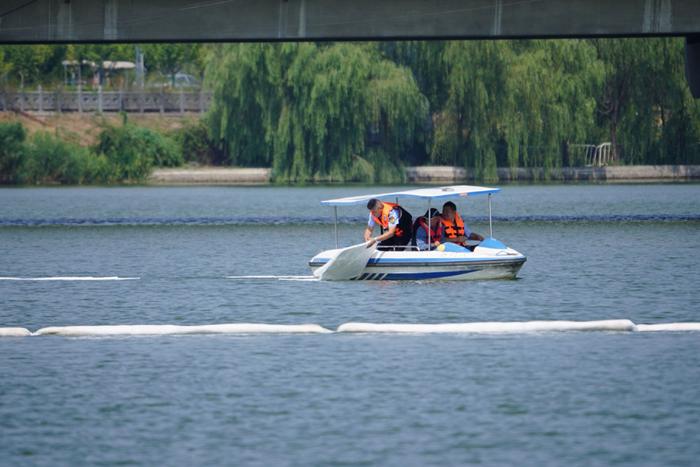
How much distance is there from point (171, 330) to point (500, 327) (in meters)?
5.20

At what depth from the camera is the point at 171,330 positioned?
925 inches

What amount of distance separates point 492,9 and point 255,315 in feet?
56.9

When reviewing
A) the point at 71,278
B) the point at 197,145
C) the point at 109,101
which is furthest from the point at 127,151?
the point at 71,278

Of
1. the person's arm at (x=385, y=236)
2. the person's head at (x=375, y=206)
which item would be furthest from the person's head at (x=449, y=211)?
the person's head at (x=375, y=206)

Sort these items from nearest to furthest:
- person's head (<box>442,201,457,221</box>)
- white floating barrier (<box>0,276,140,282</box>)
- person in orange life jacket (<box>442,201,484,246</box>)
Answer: person's head (<box>442,201,457,221</box>)
person in orange life jacket (<box>442,201,484,246</box>)
white floating barrier (<box>0,276,140,282</box>)

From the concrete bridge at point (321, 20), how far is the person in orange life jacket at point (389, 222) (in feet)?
39.6

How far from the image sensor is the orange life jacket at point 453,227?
3019cm

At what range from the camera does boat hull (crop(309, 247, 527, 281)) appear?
97.8 ft

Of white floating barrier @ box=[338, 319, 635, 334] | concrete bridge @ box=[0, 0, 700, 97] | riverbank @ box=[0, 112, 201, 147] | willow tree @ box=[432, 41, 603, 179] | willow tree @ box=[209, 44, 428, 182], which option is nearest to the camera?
white floating barrier @ box=[338, 319, 635, 334]

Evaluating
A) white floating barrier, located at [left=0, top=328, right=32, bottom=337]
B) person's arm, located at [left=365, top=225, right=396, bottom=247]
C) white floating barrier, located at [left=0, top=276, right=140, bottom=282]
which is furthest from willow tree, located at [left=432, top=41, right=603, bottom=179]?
white floating barrier, located at [left=0, top=328, right=32, bottom=337]

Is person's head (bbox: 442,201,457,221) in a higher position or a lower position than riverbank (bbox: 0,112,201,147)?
lower

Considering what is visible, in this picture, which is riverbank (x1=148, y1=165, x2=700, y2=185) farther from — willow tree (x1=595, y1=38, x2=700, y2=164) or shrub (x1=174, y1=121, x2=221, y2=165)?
shrub (x1=174, y1=121, x2=221, y2=165)

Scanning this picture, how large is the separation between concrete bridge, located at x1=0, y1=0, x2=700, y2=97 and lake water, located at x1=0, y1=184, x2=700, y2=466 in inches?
240

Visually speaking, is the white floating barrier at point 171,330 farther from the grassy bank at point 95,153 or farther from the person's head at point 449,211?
the grassy bank at point 95,153
